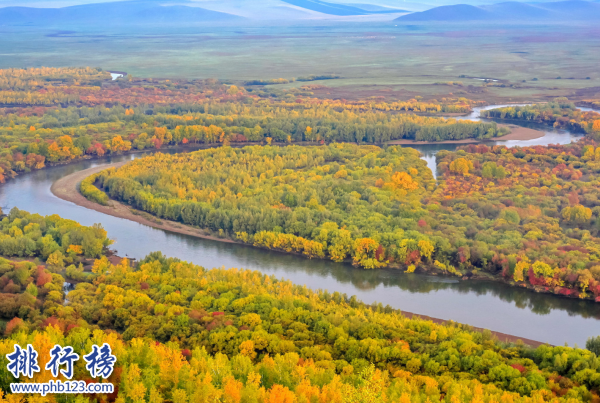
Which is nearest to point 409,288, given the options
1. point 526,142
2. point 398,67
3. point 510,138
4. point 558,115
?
point 526,142

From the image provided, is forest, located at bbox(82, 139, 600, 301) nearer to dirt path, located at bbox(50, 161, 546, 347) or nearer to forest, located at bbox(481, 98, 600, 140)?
dirt path, located at bbox(50, 161, 546, 347)

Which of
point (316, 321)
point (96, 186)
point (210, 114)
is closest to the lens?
point (316, 321)

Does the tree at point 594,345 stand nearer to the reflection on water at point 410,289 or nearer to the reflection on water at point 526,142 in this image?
the reflection on water at point 410,289

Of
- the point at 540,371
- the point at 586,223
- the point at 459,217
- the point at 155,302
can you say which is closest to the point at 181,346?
the point at 155,302

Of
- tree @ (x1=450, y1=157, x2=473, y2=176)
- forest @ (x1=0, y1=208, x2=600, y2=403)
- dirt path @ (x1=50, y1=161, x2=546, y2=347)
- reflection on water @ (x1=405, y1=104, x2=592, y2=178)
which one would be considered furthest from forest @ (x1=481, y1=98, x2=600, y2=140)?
forest @ (x1=0, y1=208, x2=600, y2=403)

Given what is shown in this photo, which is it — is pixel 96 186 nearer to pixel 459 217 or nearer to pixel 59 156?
pixel 59 156

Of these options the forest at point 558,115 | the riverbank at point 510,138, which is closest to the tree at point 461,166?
the riverbank at point 510,138
